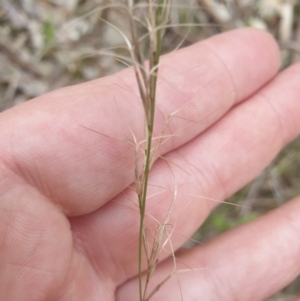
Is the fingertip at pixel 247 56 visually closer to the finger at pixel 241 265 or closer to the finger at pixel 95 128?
the finger at pixel 95 128

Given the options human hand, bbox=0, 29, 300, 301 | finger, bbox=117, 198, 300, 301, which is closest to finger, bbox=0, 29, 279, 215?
human hand, bbox=0, 29, 300, 301

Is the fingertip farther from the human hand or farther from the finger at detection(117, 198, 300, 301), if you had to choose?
the finger at detection(117, 198, 300, 301)

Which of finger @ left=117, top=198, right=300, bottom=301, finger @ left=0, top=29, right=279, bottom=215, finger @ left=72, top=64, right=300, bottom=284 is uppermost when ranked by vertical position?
finger @ left=0, top=29, right=279, bottom=215

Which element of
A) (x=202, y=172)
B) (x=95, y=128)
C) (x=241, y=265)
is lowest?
(x=241, y=265)

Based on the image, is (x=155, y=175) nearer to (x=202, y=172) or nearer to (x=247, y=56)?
(x=202, y=172)

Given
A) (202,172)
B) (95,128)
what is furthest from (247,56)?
(95,128)

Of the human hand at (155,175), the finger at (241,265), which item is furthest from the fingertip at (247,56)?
the finger at (241,265)
